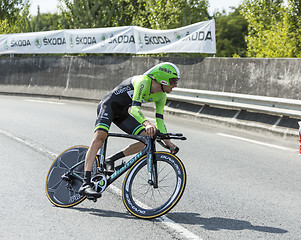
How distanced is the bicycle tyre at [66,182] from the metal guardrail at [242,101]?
5.88 m

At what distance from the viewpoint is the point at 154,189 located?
16.8ft

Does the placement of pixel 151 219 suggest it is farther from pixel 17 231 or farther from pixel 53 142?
pixel 53 142

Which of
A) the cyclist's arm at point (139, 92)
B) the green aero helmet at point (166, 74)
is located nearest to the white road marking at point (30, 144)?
the cyclist's arm at point (139, 92)

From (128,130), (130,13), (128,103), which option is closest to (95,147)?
(128,130)

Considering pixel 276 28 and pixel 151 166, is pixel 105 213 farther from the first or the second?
pixel 276 28

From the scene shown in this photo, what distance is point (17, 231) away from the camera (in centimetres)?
464

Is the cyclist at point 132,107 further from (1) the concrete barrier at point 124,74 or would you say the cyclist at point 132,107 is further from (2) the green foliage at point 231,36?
(2) the green foliage at point 231,36

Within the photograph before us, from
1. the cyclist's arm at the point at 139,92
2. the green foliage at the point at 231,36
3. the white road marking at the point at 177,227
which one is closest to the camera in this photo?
the white road marking at the point at 177,227

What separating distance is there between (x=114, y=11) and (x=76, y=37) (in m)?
18.7

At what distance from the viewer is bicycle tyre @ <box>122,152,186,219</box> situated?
4766 mm

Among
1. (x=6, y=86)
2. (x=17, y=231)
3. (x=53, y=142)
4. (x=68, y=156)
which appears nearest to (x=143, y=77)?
(x=68, y=156)

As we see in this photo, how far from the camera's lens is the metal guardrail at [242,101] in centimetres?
1025

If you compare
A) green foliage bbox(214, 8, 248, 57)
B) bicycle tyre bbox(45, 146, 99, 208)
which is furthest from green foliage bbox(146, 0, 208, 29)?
green foliage bbox(214, 8, 248, 57)

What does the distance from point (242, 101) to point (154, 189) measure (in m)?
6.87
